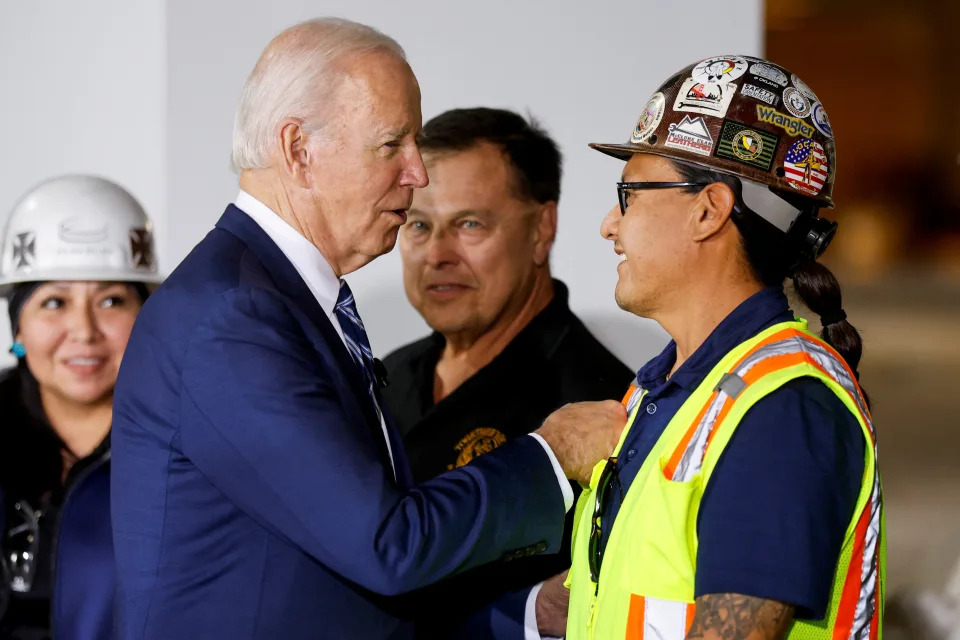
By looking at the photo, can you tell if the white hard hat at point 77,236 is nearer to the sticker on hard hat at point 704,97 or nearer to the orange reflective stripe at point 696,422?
the sticker on hard hat at point 704,97

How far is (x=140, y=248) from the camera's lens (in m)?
3.25

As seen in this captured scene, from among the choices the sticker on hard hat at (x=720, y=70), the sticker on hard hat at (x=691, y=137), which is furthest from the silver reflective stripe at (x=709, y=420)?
the sticker on hard hat at (x=720, y=70)

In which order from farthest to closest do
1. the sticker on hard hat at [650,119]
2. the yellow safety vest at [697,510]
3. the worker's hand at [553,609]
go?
the worker's hand at [553,609]
the sticker on hard hat at [650,119]
the yellow safety vest at [697,510]

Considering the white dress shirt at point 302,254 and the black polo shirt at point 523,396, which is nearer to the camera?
the white dress shirt at point 302,254

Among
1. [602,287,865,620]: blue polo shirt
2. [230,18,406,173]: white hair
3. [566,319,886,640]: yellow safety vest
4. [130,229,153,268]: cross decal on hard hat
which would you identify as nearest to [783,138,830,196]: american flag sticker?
[566,319,886,640]: yellow safety vest

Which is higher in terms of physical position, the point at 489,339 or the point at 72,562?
the point at 489,339

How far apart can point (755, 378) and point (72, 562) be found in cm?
188

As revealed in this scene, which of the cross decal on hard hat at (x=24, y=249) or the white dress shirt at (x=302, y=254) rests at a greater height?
the white dress shirt at (x=302, y=254)

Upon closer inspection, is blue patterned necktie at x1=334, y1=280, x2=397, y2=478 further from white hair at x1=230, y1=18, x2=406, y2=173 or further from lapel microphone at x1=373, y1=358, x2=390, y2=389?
white hair at x1=230, y1=18, x2=406, y2=173

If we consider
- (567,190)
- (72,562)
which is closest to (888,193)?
(567,190)

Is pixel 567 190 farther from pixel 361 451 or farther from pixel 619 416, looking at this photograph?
pixel 361 451

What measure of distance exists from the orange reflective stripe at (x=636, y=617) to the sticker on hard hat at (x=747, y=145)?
690 millimetres

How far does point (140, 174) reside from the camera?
4.14 meters

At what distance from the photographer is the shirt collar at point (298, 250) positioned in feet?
6.68
